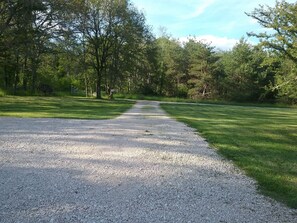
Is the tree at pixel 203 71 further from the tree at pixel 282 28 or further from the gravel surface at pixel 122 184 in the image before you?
the gravel surface at pixel 122 184

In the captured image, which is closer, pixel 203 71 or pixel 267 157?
pixel 267 157

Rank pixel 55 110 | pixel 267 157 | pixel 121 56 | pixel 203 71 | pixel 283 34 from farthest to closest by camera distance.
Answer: pixel 203 71, pixel 121 56, pixel 55 110, pixel 283 34, pixel 267 157

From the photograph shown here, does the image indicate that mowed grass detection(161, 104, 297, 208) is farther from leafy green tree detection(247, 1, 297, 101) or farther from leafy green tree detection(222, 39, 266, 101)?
leafy green tree detection(222, 39, 266, 101)

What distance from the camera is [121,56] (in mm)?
37344

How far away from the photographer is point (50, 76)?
46.4 m

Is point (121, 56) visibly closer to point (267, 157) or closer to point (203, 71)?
point (203, 71)

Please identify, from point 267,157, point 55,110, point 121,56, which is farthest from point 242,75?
point 267,157

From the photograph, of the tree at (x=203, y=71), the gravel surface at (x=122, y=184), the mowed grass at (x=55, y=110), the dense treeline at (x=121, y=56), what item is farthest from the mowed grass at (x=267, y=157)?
the tree at (x=203, y=71)

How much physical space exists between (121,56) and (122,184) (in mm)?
33193

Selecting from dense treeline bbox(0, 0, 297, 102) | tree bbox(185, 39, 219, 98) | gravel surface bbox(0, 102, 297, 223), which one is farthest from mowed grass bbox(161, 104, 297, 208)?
tree bbox(185, 39, 219, 98)

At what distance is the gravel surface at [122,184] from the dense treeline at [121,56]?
6.75 meters

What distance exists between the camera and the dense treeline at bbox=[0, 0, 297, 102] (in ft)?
41.8

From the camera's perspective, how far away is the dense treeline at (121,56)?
12750 millimetres

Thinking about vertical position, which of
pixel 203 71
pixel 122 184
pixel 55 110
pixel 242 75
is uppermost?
pixel 203 71
